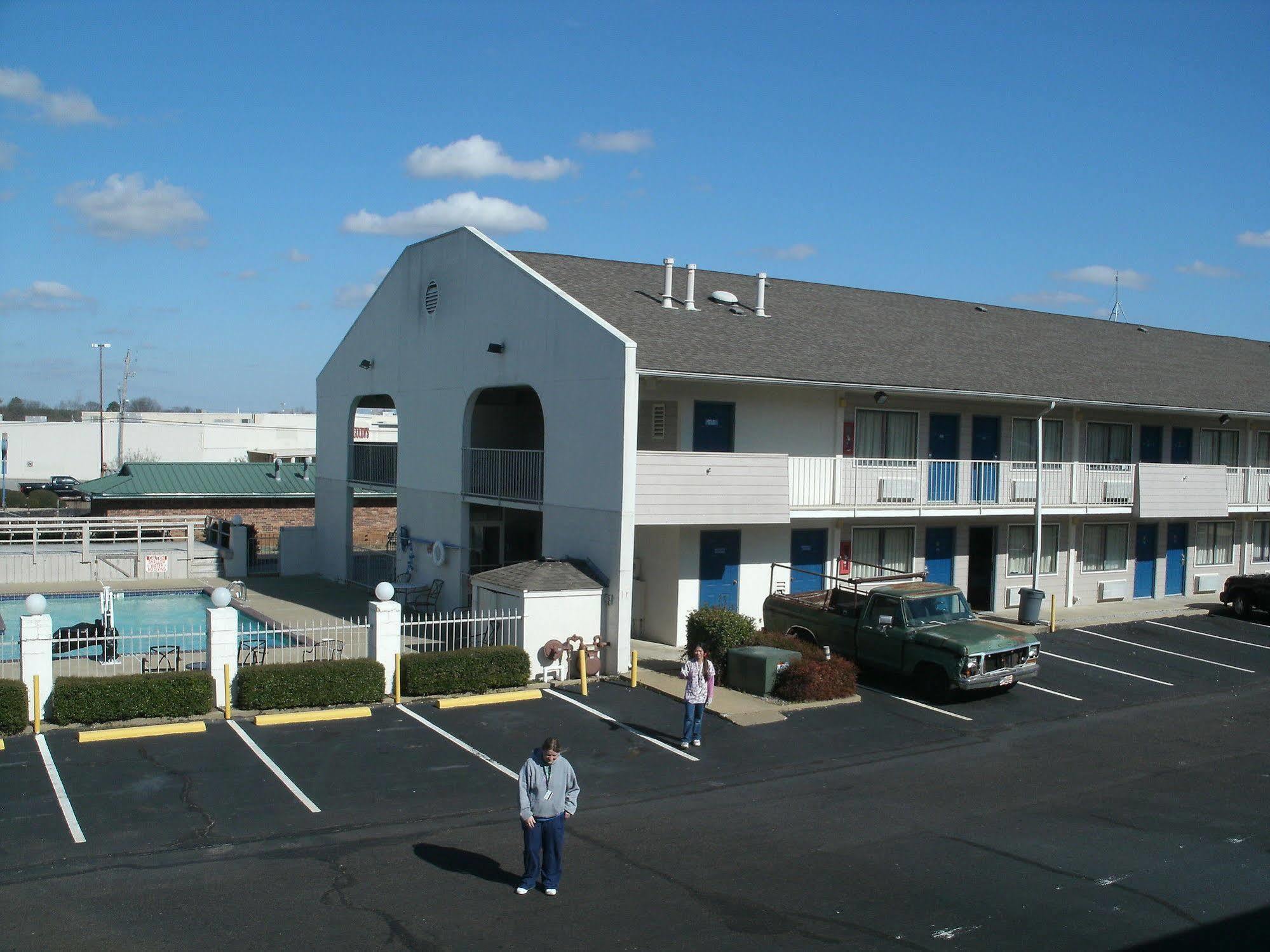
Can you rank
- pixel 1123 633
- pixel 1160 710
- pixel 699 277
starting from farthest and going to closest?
pixel 699 277 < pixel 1123 633 < pixel 1160 710

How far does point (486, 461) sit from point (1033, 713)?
12680 millimetres

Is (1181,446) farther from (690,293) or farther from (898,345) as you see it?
(690,293)

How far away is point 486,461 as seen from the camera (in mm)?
24172

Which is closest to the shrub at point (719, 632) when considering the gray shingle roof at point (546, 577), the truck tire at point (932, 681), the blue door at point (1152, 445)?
the gray shingle roof at point (546, 577)

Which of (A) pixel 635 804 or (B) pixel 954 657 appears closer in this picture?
(A) pixel 635 804

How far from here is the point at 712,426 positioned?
21.4 meters

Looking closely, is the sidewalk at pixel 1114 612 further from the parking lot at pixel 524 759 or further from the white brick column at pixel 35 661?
the white brick column at pixel 35 661

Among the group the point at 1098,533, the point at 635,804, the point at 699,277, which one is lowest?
the point at 635,804

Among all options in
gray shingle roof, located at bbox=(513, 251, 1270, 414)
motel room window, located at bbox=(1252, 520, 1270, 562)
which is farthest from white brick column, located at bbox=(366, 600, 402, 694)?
motel room window, located at bbox=(1252, 520, 1270, 562)

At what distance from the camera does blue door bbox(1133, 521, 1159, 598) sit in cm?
2798

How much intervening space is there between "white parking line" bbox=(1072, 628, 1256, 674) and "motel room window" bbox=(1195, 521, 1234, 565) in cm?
790

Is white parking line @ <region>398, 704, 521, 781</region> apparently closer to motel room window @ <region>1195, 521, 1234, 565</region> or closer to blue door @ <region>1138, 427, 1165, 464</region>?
blue door @ <region>1138, 427, 1165, 464</region>

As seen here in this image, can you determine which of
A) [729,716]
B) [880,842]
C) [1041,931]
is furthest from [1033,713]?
[1041,931]

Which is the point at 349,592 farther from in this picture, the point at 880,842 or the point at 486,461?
the point at 880,842
